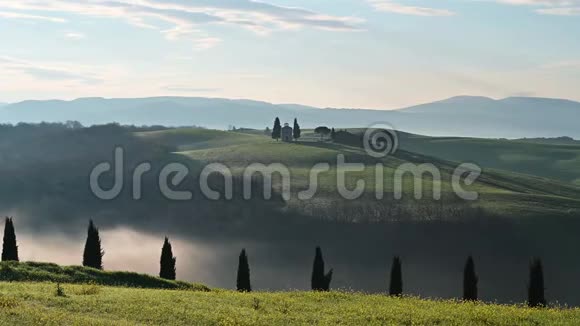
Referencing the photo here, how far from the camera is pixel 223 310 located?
116ft

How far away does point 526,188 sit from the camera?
16638 cm

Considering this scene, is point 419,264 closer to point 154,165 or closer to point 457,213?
point 457,213

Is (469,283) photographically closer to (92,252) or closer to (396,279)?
(396,279)

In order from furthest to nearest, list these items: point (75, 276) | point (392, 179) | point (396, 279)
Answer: point (392, 179) < point (396, 279) < point (75, 276)

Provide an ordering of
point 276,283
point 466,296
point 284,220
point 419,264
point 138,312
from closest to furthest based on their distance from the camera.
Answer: point 138,312, point 466,296, point 276,283, point 419,264, point 284,220

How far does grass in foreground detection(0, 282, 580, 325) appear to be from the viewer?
32.0 meters

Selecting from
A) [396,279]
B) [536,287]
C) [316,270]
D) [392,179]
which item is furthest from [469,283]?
[392,179]

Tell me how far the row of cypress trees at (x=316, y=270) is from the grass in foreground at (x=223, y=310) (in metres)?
17.3

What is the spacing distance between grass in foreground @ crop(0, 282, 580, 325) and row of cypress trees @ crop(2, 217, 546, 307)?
56.9 feet

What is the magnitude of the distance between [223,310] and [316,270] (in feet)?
101

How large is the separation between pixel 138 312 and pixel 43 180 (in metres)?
160

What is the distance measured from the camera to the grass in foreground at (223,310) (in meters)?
32.0

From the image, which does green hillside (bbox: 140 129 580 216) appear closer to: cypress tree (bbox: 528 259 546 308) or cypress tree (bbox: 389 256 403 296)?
cypress tree (bbox: 528 259 546 308)

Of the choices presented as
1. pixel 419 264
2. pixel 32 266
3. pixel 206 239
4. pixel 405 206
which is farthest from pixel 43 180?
pixel 32 266
